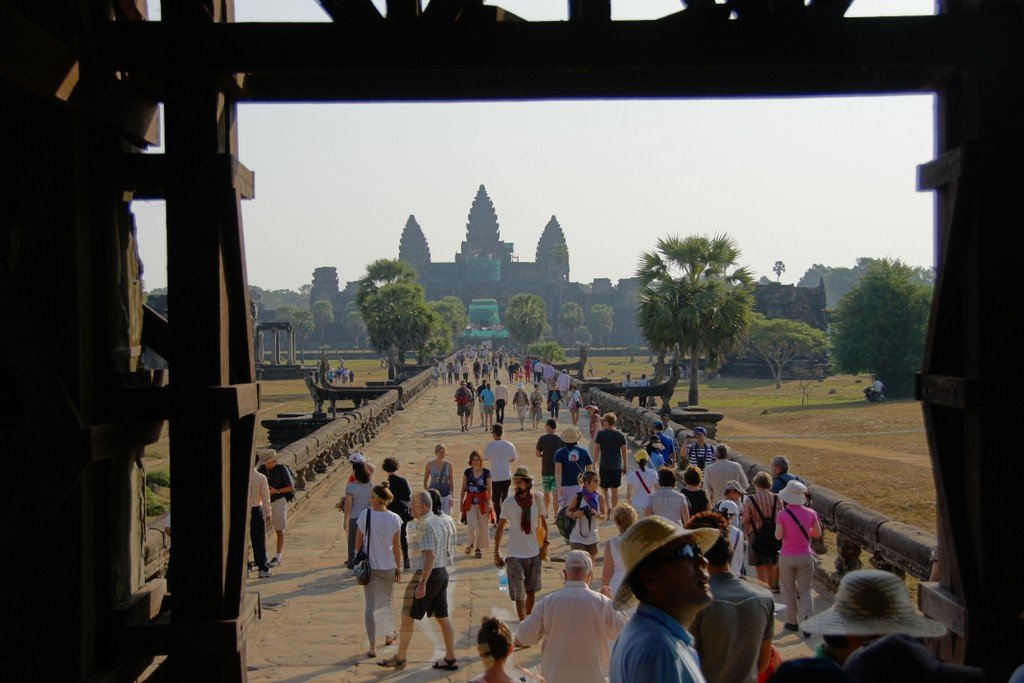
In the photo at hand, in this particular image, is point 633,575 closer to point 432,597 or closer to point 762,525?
point 432,597

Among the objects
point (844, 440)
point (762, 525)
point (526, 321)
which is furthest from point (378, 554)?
point (526, 321)

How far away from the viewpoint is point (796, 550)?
828cm

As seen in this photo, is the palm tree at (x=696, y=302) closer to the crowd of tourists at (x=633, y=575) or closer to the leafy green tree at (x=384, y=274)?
the crowd of tourists at (x=633, y=575)

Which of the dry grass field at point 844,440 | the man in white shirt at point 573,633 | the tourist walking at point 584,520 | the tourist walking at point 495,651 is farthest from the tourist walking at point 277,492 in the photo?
the dry grass field at point 844,440

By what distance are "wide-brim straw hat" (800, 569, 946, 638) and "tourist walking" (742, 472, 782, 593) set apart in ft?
15.7

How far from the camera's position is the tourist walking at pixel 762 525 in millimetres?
8586

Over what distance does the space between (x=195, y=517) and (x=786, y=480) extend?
20.4 ft

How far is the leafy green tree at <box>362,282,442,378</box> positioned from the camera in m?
66.8

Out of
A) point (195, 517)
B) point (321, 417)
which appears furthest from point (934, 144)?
point (321, 417)

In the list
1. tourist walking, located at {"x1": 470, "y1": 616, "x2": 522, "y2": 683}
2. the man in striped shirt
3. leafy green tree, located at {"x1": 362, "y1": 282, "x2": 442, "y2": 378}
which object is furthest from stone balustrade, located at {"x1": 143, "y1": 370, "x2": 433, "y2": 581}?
leafy green tree, located at {"x1": 362, "y1": 282, "x2": 442, "y2": 378}

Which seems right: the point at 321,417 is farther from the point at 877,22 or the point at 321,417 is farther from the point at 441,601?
the point at 877,22

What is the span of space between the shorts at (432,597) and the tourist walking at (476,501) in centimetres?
356

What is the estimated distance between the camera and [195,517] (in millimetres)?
4594

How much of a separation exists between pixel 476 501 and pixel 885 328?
4824 centimetres
